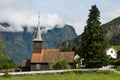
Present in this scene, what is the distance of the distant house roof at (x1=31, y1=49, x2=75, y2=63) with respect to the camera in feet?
320

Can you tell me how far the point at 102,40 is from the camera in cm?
7550

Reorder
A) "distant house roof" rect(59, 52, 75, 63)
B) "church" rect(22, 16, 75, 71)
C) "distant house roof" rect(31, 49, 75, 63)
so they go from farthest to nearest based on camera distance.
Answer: "distant house roof" rect(59, 52, 75, 63) < "distant house roof" rect(31, 49, 75, 63) < "church" rect(22, 16, 75, 71)

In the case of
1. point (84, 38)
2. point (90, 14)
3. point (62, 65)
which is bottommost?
point (62, 65)

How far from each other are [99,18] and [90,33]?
4.06m

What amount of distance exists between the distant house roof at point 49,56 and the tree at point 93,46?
22205mm

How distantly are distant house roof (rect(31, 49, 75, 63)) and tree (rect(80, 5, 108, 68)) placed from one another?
2221cm

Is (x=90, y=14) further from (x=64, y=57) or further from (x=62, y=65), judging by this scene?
(x=64, y=57)

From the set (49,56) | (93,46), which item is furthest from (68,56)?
(93,46)

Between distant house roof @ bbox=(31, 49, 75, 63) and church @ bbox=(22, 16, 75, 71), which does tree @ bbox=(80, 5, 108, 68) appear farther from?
distant house roof @ bbox=(31, 49, 75, 63)

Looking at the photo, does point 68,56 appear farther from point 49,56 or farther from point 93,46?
point 93,46

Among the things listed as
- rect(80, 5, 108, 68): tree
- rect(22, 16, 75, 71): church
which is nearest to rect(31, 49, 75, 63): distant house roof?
rect(22, 16, 75, 71): church

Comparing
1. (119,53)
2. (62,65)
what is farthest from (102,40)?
(119,53)

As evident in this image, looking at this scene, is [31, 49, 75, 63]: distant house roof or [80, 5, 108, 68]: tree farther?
[31, 49, 75, 63]: distant house roof

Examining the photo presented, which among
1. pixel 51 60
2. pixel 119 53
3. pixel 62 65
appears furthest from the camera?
pixel 119 53
